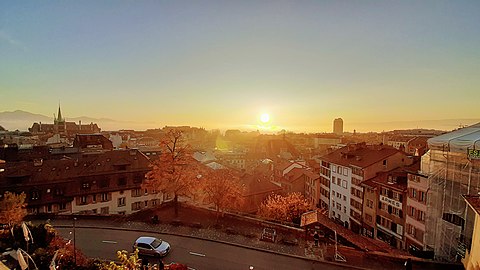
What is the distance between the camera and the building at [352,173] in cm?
4328

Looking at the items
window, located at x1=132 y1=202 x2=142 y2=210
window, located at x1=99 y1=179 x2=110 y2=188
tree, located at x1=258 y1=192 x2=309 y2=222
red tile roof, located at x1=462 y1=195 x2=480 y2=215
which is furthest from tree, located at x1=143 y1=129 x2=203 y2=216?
red tile roof, located at x1=462 y1=195 x2=480 y2=215

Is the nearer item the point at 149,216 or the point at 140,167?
the point at 149,216

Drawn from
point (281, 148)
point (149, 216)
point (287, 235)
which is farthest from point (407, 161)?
point (281, 148)

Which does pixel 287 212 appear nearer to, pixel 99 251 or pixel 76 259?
pixel 99 251

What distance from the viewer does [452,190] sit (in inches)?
895

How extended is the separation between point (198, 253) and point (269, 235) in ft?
21.4

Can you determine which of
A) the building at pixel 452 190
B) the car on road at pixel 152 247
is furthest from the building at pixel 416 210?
the car on road at pixel 152 247

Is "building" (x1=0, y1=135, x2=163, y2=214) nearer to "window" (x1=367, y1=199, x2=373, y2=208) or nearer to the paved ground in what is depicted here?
the paved ground

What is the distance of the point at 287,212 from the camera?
35.9 m

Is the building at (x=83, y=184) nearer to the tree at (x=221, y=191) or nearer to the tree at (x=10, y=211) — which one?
the tree at (x=10, y=211)

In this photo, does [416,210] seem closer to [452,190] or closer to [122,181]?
[452,190]

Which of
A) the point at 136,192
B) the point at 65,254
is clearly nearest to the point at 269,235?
the point at 65,254

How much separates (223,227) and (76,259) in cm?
1330

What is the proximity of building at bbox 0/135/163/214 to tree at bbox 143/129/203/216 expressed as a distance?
1178 cm
